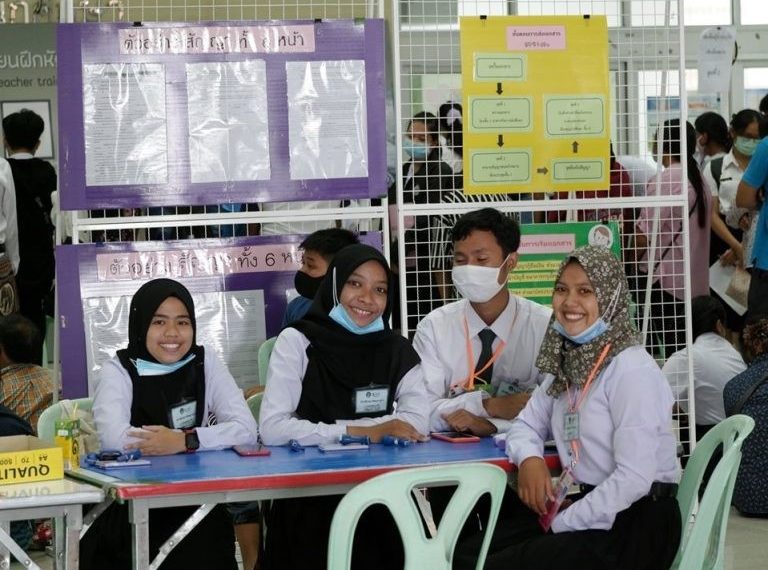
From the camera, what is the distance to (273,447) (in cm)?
416

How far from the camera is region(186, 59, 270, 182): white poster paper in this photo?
5.66 meters

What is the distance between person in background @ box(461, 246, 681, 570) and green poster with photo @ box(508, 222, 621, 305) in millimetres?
1684

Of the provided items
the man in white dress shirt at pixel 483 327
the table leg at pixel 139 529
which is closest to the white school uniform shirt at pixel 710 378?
the man in white dress shirt at pixel 483 327

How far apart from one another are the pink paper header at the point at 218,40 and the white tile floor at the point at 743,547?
7.22ft

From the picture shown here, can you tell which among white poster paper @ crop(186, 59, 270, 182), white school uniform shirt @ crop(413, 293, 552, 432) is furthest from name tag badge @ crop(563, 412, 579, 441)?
white poster paper @ crop(186, 59, 270, 182)

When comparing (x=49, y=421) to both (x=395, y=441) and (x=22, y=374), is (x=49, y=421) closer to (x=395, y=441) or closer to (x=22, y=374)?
(x=395, y=441)

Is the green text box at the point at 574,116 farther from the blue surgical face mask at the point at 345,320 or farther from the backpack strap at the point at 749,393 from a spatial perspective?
the blue surgical face mask at the point at 345,320

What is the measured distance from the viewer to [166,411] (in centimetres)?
430

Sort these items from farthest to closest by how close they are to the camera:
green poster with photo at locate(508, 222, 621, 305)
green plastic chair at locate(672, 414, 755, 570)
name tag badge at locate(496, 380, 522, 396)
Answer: green poster with photo at locate(508, 222, 621, 305)
name tag badge at locate(496, 380, 522, 396)
green plastic chair at locate(672, 414, 755, 570)

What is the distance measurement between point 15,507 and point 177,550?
2.80 feet

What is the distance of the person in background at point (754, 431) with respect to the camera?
246 inches

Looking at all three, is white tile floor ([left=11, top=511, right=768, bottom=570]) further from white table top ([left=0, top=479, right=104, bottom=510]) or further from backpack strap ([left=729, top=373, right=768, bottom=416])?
white table top ([left=0, top=479, right=104, bottom=510])

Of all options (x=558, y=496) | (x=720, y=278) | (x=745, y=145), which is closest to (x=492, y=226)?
(x=558, y=496)

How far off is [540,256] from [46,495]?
293cm
